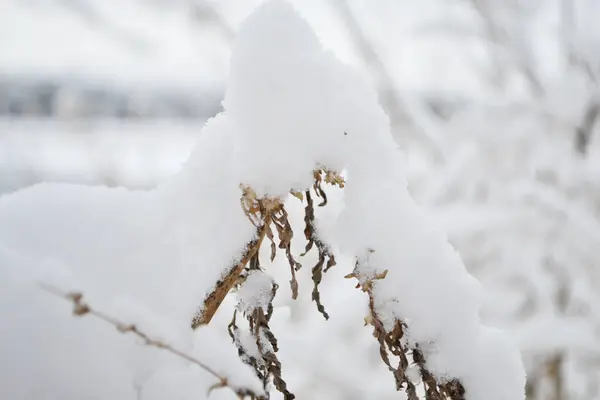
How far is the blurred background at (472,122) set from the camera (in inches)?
98.5

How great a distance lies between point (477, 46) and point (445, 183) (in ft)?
3.08

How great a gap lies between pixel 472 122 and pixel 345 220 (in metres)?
2.04

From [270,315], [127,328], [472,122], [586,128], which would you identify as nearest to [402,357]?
[270,315]

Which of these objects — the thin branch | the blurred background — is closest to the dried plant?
the blurred background

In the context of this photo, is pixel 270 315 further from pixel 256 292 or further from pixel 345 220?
pixel 345 220

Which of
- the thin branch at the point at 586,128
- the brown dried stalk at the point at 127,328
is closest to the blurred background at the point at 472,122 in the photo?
the thin branch at the point at 586,128

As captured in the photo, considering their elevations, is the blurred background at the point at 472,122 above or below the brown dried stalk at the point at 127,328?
above

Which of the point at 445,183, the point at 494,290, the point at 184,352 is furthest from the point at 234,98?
the point at 494,290

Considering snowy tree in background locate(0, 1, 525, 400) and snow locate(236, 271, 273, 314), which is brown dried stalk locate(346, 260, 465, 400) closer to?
snowy tree in background locate(0, 1, 525, 400)

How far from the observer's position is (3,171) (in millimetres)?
2982

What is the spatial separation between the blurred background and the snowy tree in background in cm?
163

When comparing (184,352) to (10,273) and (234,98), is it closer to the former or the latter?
(10,273)

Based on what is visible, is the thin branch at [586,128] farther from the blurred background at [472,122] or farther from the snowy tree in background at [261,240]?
the snowy tree in background at [261,240]

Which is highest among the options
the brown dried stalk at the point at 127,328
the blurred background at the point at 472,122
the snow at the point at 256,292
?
the blurred background at the point at 472,122
